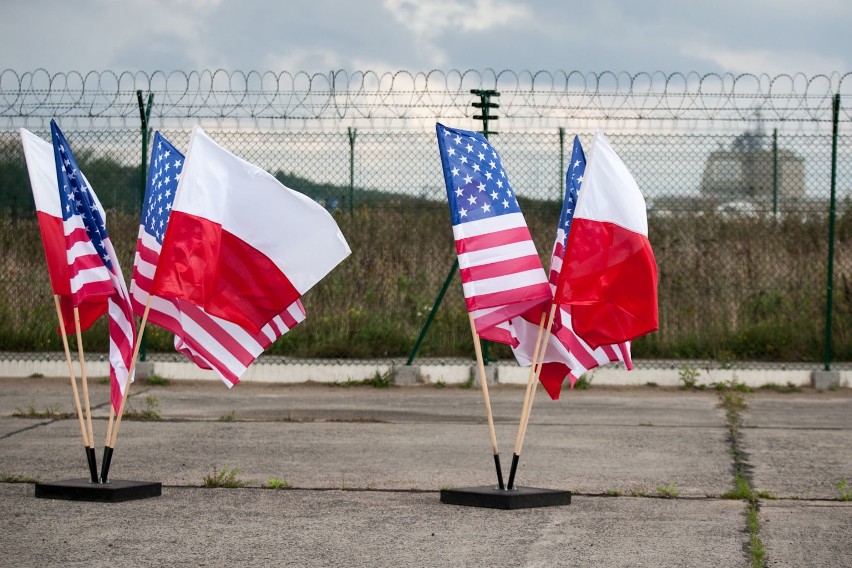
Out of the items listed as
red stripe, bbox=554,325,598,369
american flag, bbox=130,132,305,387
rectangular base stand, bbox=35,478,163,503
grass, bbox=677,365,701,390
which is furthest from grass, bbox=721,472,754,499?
grass, bbox=677,365,701,390

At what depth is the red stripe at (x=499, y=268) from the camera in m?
6.42

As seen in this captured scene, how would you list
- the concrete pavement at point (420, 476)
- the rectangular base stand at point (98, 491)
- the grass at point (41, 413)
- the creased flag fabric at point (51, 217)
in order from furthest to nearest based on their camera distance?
the grass at point (41, 413) → the creased flag fabric at point (51, 217) → the rectangular base stand at point (98, 491) → the concrete pavement at point (420, 476)

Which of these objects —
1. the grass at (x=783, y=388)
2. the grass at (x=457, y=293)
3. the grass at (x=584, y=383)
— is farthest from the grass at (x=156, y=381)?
the grass at (x=783, y=388)

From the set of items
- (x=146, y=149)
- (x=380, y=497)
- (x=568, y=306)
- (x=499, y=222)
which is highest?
(x=146, y=149)

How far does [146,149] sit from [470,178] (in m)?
6.86

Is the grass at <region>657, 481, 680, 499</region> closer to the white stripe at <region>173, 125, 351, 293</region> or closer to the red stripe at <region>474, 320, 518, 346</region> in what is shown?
the red stripe at <region>474, 320, 518, 346</region>

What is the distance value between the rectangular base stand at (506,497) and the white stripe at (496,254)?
1.21 m

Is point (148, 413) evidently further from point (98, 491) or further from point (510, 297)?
point (510, 297)

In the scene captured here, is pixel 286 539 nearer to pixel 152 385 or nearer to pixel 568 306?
pixel 568 306

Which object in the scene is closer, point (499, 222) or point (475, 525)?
point (475, 525)

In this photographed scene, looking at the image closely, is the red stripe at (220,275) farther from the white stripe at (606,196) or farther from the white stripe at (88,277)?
the white stripe at (606,196)

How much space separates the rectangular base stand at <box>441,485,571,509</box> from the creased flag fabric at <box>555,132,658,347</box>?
2.98ft

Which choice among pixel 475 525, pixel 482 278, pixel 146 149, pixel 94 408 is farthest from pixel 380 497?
pixel 146 149

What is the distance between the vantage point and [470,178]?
6520 mm
